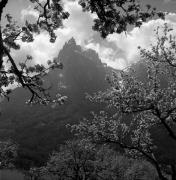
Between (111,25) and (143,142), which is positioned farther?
(143,142)

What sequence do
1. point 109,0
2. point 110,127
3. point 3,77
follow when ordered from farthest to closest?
1. point 110,127
2. point 3,77
3. point 109,0

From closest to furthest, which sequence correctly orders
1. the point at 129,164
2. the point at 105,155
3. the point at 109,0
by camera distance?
the point at 109,0
the point at 105,155
the point at 129,164

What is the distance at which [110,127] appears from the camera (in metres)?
32.8

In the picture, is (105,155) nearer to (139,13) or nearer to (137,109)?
(137,109)

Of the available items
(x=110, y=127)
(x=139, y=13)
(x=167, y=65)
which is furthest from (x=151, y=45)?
(x=139, y=13)

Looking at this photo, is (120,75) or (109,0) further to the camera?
(120,75)

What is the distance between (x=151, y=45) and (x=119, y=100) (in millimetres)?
5561

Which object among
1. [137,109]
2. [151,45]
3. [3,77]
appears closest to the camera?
[3,77]

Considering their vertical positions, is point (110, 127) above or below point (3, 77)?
above

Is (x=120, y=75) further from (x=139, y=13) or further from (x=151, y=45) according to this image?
(x=139, y=13)

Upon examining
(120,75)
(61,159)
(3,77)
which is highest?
(61,159)

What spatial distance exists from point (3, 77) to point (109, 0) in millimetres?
6272

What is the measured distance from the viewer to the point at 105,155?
10175cm

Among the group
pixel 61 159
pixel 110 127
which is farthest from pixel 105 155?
pixel 110 127
